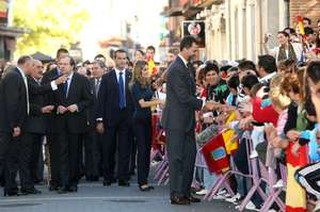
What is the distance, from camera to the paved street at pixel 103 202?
45.5 feet

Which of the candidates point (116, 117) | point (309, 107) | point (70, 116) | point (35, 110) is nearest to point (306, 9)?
point (116, 117)

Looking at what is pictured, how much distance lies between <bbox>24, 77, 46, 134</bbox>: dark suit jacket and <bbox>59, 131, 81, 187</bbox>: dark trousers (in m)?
0.50

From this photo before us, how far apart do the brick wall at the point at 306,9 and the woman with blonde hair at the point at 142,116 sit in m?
7.93

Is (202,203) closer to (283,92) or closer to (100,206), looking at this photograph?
(100,206)

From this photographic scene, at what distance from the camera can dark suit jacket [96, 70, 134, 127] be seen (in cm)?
1689

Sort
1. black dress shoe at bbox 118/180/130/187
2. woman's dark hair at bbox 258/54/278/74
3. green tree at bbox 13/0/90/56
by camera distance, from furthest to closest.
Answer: green tree at bbox 13/0/90/56, black dress shoe at bbox 118/180/130/187, woman's dark hair at bbox 258/54/278/74

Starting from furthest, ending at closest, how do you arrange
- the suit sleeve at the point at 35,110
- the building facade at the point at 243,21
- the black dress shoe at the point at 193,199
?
the building facade at the point at 243,21
the suit sleeve at the point at 35,110
the black dress shoe at the point at 193,199

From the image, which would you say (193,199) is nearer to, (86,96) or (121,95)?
(86,96)

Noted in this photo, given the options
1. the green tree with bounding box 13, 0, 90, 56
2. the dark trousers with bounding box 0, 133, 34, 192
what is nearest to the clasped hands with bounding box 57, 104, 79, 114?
the dark trousers with bounding box 0, 133, 34, 192

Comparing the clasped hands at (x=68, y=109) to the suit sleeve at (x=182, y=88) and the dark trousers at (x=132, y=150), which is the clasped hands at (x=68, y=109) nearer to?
the dark trousers at (x=132, y=150)

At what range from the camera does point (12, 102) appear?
50.8ft

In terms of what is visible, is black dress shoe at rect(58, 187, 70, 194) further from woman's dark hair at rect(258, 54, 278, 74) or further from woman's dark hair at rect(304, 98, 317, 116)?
woman's dark hair at rect(304, 98, 317, 116)

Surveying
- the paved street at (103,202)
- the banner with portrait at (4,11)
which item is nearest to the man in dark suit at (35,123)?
the paved street at (103,202)

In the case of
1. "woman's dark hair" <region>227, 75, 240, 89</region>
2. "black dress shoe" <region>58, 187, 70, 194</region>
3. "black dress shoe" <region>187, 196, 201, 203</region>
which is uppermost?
"woman's dark hair" <region>227, 75, 240, 89</region>
